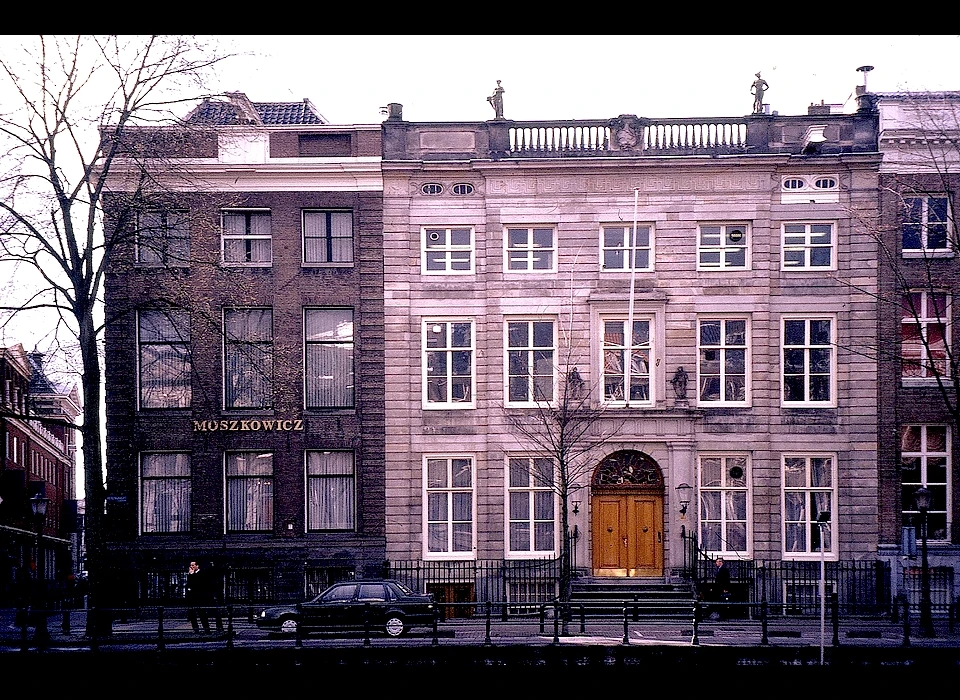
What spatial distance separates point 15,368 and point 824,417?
46713 millimetres

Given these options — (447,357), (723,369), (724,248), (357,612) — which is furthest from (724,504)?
(357,612)

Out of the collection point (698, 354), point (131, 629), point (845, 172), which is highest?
point (845, 172)

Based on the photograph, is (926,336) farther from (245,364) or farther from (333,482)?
(245,364)

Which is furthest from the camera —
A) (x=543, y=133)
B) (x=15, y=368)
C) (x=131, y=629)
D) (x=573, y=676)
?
(x=15, y=368)

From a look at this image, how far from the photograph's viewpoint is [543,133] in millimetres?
38375

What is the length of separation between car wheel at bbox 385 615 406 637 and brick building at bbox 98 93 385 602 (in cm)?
765

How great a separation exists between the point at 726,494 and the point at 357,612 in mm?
13559

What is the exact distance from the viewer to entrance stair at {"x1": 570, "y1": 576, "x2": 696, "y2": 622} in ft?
104

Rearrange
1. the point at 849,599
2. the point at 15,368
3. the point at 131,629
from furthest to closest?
the point at 15,368 < the point at 849,599 < the point at 131,629

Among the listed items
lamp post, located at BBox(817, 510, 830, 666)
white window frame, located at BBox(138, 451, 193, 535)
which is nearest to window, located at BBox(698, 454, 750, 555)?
lamp post, located at BBox(817, 510, 830, 666)

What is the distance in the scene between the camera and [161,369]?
124 ft

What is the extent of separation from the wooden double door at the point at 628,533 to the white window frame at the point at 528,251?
7.63 metres
